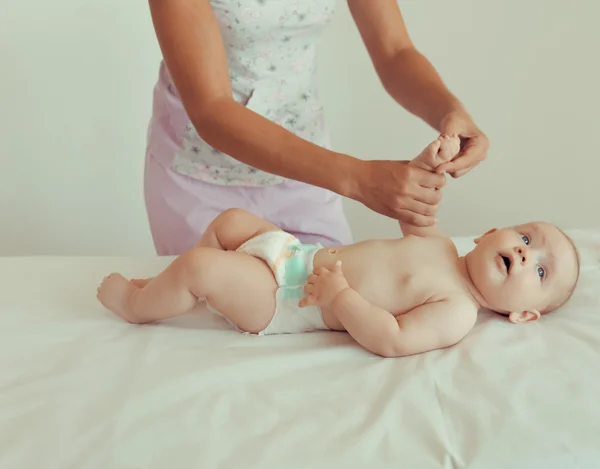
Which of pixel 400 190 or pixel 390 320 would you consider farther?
pixel 390 320

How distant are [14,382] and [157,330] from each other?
0.24 meters

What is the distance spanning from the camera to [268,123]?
1006 millimetres

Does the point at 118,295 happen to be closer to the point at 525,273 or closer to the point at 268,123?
the point at 268,123

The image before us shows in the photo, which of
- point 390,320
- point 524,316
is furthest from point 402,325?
point 524,316

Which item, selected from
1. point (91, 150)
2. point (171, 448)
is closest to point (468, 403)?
point (171, 448)

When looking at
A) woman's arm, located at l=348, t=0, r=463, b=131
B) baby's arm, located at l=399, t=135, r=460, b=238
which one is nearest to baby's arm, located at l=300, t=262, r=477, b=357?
baby's arm, located at l=399, t=135, r=460, b=238

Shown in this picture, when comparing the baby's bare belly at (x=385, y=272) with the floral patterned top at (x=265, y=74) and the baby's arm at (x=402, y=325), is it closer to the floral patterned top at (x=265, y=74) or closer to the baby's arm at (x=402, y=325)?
the baby's arm at (x=402, y=325)

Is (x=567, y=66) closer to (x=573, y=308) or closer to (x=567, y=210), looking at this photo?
(x=567, y=210)

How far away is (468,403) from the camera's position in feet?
2.97

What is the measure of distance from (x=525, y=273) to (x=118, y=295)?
0.69m

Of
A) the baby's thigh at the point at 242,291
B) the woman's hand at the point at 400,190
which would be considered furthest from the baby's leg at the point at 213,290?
the woman's hand at the point at 400,190

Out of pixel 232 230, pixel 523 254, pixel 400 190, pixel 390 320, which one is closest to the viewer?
pixel 400 190

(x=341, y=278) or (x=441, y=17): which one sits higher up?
(x=441, y=17)

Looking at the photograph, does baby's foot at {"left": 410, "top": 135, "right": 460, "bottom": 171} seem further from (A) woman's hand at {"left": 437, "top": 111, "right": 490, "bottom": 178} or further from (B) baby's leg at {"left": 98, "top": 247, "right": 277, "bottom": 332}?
(B) baby's leg at {"left": 98, "top": 247, "right": 277, "bottom": 332}
